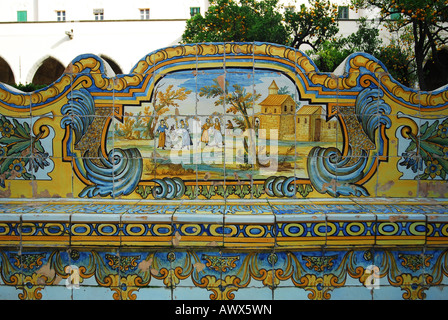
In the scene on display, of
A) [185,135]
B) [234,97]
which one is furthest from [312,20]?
[185,135]

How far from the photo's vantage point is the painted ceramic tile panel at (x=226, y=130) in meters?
3.25

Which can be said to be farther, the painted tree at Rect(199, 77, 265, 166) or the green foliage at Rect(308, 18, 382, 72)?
the green foliage at Rect(308, 18, 382, 72)

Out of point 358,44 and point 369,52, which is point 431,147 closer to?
point 369,52

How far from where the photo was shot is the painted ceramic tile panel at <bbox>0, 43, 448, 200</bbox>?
3.25 metres

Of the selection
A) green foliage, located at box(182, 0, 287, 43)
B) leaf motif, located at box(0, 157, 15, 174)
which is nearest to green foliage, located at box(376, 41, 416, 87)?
green foliage, located at box(182, 0, 287, 43)

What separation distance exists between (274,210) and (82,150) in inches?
73.1

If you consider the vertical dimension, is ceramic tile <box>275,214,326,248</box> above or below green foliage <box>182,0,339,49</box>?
below

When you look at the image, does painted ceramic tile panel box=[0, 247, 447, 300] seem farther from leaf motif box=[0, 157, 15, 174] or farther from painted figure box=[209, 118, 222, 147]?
painted figure box=[209, 118, 222, 147]

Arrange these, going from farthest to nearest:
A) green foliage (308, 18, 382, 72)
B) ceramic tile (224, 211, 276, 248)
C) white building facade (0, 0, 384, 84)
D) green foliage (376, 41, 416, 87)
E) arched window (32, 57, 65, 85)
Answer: arched window (32, 57, 65, 85)
white building facade (0, 0, 384, 84)
green foliage (308, 18, 382, 72)
green foliage (376, 41, 416, 87)
ceramic tile (224, 211, 276, 248)

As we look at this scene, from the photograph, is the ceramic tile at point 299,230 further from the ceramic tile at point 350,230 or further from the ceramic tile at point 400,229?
the ceramic tile at point 400,229

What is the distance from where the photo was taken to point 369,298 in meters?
2.83

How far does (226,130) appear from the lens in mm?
3293
